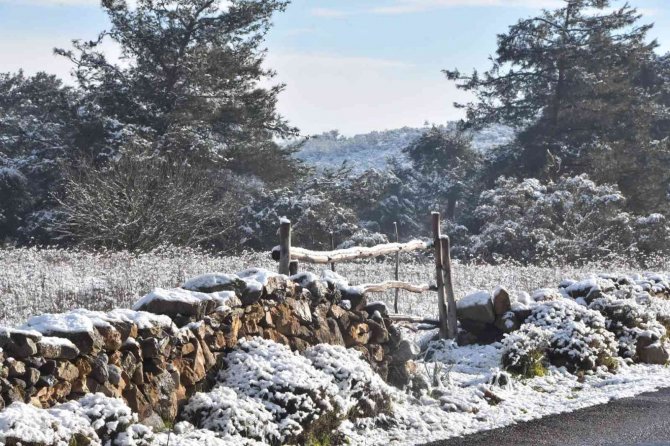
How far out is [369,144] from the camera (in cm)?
7444

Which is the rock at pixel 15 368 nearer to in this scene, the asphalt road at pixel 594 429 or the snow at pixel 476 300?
the asphalt road at pixel 594 429

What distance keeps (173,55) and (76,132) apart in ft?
A: 13.2

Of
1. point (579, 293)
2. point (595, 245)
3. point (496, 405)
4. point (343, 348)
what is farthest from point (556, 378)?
point (595, 245)

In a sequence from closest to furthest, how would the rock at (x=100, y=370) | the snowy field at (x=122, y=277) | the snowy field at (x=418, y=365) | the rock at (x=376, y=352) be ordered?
the rock at (x=100, y=370) → the snowy field at (x=418, y=365) → the rock at (x=376, y=352) → the snowy field at (x=122, y=277)

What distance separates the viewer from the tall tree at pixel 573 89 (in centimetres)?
2905

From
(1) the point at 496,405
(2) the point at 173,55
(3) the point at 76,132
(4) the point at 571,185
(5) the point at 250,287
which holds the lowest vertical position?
(1) the point at 496,405

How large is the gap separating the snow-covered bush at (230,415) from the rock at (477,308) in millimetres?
4858

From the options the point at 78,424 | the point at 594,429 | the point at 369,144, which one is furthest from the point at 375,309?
the point at 369,144

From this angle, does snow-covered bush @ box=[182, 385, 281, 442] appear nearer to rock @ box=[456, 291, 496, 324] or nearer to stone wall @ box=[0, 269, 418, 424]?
stone wall @ box=[0, 269, 418, 424]

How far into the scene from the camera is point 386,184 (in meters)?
37.4

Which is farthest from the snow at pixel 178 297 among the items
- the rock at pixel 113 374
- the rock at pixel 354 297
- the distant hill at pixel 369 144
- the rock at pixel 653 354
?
the distant hill at pixel 369 144

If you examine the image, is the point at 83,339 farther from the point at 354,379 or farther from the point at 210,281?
the point at 354,379

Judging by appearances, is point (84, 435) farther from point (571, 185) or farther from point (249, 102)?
point (249, 102)

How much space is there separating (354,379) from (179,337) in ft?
5.59
